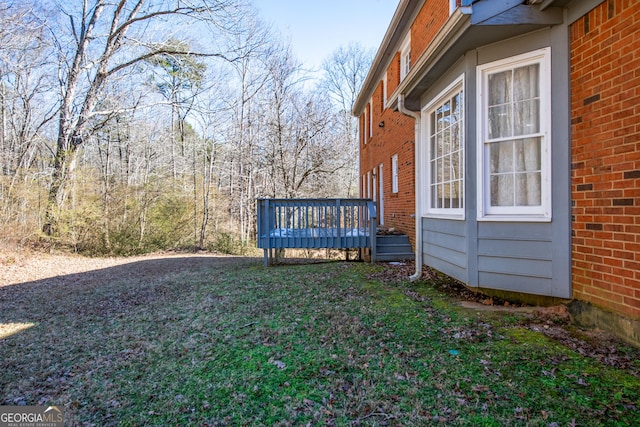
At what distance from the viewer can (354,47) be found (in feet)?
88.2

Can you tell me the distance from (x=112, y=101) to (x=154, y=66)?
11.4ft

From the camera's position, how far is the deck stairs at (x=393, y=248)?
8352 mm

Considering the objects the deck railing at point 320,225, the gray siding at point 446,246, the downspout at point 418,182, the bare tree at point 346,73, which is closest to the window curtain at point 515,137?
the gray siding at point 446,246

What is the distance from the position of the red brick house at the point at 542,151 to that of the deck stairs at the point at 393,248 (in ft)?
9.80

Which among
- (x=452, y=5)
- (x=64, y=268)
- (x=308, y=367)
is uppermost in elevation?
(x=452, y=5)

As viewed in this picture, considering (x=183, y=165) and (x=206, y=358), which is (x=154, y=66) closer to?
(x=183, y=165)

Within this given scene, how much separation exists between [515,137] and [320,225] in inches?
208

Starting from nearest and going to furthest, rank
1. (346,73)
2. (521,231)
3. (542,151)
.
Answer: (542,151) < (521,231) < (346,73)

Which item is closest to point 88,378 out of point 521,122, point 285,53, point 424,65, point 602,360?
point 602,360

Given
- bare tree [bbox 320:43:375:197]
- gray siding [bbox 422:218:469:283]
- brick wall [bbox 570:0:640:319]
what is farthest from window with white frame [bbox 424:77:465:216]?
bare tree [bbox 320:43:375:197]

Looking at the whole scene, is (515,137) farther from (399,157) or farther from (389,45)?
(389,45)

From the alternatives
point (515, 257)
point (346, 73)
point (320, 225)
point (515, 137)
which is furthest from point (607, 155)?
point (346, 73)

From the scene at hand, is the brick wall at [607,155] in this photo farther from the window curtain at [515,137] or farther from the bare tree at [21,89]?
the bare tree at [21,89]

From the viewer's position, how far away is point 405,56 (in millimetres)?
9328
